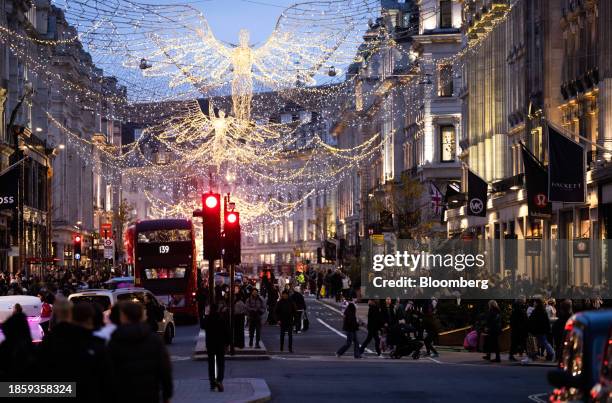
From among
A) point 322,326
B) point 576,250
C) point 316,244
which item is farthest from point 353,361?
point 316,244

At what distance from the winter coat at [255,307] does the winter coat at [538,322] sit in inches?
350

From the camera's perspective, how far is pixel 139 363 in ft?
41.7

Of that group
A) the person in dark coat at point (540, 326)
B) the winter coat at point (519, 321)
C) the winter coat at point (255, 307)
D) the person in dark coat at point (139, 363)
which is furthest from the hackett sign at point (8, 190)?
the person in dark coat at point (139, 363)

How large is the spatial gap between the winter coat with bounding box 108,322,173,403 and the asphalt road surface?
10711 mm

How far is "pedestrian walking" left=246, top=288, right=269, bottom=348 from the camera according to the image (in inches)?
1625

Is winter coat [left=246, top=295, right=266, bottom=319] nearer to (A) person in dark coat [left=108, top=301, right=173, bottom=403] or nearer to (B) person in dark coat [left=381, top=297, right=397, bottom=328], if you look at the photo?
(B) person in dark coat [left=381, top=297, right=397, bottom=328]

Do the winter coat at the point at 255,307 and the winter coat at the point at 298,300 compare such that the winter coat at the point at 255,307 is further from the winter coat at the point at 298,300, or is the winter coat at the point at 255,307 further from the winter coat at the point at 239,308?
the winter coat at the point at 298,300

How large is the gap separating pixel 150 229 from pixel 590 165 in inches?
670

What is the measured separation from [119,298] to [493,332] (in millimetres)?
9705

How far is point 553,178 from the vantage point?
4234 cm

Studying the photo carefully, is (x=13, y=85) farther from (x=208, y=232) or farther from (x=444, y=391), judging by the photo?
(x=444, y=391)

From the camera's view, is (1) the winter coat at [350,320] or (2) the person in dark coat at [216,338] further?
(1) the winter coat at [350,320]

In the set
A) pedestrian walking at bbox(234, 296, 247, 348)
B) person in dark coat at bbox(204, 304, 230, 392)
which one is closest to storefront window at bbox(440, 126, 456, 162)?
pedestrian walking at bbox(234, 296, 247, 348)

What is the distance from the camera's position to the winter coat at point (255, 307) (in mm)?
41656
